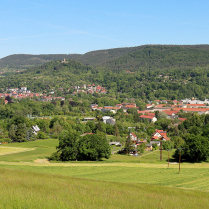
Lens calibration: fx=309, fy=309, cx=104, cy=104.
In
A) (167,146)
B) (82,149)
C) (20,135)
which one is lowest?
(167,146)

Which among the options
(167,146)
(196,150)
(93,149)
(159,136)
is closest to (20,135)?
(93,149)

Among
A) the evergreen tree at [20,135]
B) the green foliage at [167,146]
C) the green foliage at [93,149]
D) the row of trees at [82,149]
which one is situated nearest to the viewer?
the green foliage at [93,149]

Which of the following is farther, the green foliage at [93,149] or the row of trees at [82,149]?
the row of trees at [82,149]

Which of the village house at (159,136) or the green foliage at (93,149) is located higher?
the green foliage at (93,149)

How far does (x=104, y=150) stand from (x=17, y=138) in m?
31.2

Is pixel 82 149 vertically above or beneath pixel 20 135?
above

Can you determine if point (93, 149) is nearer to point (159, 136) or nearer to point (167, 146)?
point (167, 146)

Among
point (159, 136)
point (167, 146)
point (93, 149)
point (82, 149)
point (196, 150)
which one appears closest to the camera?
point (196, 150)

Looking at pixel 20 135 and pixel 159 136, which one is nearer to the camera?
pixel 20 135

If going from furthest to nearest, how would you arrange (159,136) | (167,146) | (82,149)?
(159,136)
(167,146)
(82,149)

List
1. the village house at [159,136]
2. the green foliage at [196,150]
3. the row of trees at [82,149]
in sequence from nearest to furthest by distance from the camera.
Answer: the green foliage at [196,150] → the row of trees at [82,149] → the village house at [159,136]

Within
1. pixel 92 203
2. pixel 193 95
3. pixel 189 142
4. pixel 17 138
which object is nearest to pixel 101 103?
pixel 193 95

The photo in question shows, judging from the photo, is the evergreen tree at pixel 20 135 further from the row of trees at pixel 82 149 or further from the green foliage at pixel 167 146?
the green foliage at pixel 167 146

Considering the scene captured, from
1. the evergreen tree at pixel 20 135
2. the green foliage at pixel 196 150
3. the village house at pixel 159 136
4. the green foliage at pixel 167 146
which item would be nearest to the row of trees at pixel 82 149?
the green foliage at pixel 196 150
